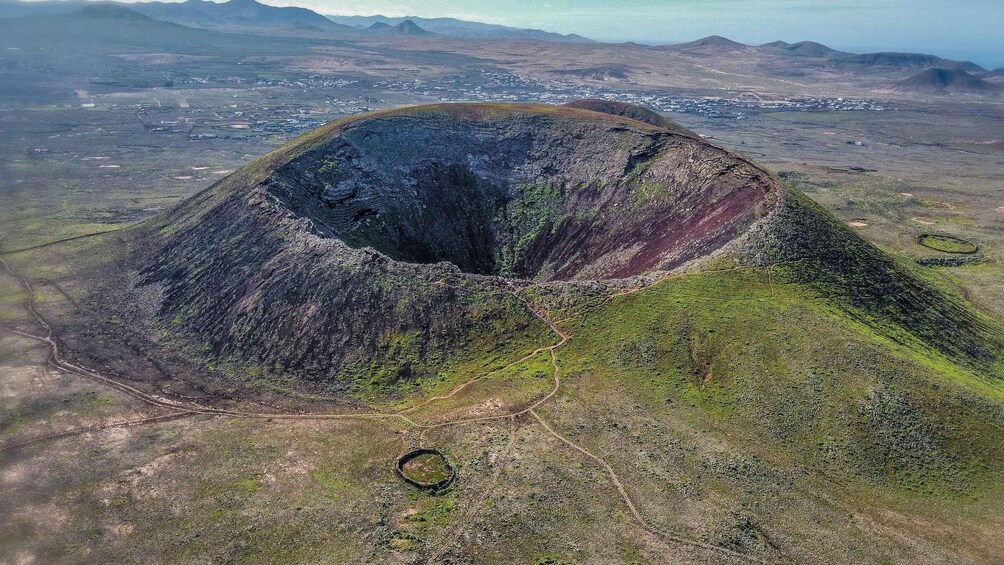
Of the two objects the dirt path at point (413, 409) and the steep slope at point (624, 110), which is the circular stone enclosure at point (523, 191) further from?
the steep slope at point (624, 110)

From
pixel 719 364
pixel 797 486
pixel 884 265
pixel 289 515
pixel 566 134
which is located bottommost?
pixel 289 515

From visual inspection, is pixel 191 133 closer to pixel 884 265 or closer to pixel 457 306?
pixel 457 306

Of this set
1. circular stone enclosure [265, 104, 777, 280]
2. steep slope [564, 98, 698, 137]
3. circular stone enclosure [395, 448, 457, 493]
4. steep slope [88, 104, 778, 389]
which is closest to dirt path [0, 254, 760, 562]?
circular stone enclosure [395, 448, 457, 493]

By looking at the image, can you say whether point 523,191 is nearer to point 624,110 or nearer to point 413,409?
point 413,409

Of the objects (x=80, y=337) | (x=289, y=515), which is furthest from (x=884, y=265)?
(x=80, y=337)

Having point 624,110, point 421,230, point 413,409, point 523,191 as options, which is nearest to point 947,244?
point 624,110

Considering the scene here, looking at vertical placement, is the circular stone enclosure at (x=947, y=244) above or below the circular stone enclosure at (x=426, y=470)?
above

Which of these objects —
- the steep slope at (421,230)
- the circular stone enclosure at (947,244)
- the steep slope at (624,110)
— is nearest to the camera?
the steep slope at (421,230)

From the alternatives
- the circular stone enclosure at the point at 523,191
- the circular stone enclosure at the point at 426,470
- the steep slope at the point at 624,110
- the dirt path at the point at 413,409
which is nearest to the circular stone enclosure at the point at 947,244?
the circular stone enclosure at the point at 523,191
